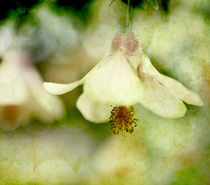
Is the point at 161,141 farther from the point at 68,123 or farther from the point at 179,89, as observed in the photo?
the point at 179,89

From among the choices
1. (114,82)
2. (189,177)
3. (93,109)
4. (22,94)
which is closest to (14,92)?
(22,94)

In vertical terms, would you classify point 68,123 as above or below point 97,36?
below

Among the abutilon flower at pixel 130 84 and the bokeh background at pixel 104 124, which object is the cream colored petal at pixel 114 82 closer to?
the abutilon flower at pixel 130 84

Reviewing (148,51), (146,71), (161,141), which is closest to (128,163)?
(161,141)

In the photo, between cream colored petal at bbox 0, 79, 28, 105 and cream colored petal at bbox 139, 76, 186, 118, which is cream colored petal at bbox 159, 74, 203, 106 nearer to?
cream colored petal at bbox 139, 76, 186, 118

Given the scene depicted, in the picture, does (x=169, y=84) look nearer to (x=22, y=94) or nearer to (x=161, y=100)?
(x=161, y=100)

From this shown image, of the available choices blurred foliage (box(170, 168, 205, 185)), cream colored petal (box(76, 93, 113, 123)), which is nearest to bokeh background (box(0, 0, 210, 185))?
blurred foliage (box(170, 168, 205, 185))
